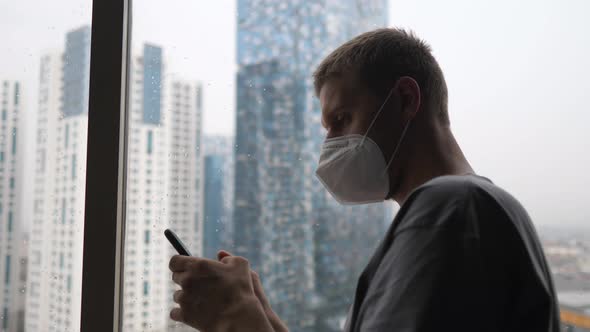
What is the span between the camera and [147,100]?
104cm

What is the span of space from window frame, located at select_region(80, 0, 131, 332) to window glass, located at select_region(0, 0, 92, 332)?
5.0 inches

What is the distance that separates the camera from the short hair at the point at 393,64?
0.66 metres

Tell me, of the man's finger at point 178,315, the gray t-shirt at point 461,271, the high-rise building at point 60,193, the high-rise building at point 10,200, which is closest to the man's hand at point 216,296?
the man's finger at point 178,315

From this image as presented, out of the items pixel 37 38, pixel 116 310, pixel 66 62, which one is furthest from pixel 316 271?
pixel 37 38

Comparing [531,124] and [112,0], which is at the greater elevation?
[112,0]

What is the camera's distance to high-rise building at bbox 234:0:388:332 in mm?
995

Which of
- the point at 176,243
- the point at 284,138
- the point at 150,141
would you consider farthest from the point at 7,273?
the point at 284,138

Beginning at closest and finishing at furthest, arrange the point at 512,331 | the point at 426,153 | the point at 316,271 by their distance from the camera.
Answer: the point at 512,331, the point at 426,153, the point at 316,271

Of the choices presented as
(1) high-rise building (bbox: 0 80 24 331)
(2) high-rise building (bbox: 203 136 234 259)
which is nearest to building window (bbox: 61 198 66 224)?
(1) high-rise building (bbox: 0 80 24 331)

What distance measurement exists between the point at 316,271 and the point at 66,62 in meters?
0.77

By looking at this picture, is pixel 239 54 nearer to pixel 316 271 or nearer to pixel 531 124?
pixel 316 271

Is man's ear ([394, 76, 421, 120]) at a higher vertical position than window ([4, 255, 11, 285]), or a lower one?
higher

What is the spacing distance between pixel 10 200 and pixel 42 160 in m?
0.12

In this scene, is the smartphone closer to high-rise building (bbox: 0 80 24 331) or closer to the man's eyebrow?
the man's eyebrow
